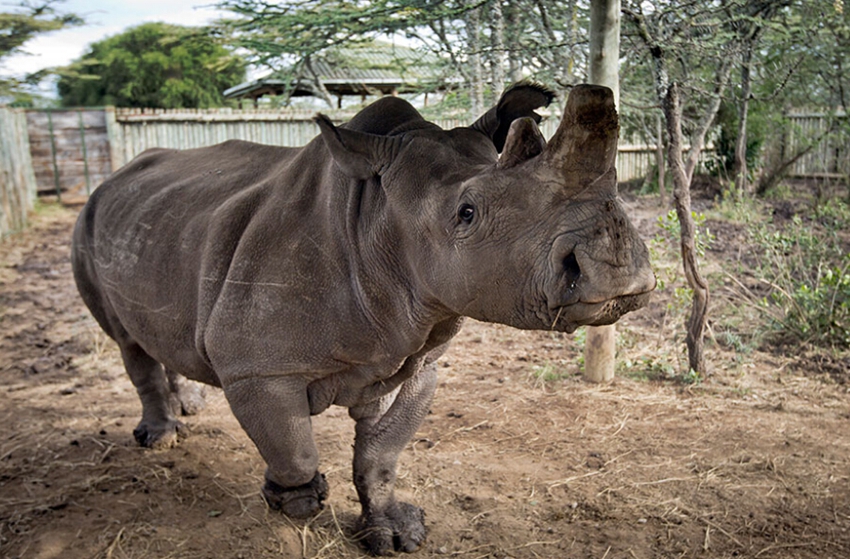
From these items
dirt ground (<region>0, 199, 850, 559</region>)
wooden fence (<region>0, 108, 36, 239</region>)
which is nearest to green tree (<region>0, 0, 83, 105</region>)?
wooden fence (<region>0, 108, 36, 239</region>)

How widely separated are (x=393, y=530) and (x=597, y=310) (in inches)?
76.7

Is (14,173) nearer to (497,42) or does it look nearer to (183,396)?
(183,396)

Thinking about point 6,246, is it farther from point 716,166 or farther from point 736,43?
point 716,166

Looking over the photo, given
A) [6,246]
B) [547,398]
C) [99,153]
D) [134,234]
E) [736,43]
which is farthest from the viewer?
[99,153]

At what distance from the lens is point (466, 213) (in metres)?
2.60

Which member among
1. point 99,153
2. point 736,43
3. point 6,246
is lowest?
point 6,246

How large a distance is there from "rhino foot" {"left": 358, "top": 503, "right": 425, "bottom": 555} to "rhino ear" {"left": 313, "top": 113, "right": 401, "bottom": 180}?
1675 millimetres

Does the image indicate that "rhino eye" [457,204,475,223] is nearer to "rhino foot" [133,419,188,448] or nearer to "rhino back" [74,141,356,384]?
"rhino back" [74,141,356,384]

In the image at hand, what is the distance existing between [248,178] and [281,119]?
43.1ft

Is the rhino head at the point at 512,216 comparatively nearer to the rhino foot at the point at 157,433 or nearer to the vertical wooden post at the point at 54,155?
the rhino foot at the point at 157,433

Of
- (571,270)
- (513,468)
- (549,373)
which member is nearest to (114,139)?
(549,373)

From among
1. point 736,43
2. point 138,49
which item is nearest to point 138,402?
point 736,43

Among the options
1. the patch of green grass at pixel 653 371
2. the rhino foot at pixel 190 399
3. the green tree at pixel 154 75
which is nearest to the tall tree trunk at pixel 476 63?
the patch of green grass at pixel 653 371

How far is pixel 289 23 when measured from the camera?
246 inches
